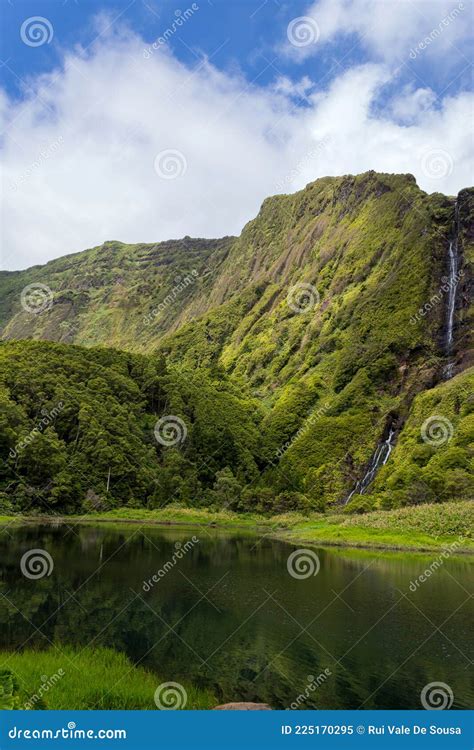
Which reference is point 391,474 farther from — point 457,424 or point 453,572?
point 453,572

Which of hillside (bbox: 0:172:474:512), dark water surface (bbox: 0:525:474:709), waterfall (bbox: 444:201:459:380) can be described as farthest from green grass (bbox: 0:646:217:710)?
waterfall (bbox: 444:201:459:380)

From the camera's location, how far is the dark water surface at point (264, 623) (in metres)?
21.9

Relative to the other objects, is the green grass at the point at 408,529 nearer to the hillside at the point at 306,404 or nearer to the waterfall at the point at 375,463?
the hillside at the point at 306,404

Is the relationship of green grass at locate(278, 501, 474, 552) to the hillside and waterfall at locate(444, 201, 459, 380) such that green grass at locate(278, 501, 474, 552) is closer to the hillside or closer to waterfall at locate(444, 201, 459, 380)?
the hillside

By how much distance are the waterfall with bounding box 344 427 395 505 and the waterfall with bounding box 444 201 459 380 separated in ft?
68.5

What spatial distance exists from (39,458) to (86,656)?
92.0 m

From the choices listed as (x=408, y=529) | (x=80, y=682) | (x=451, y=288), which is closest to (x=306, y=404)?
(x=451, y=288)

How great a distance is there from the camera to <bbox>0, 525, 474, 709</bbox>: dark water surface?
2191cm

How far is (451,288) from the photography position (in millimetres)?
140750

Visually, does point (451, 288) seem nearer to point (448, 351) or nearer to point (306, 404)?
point (448, 351)

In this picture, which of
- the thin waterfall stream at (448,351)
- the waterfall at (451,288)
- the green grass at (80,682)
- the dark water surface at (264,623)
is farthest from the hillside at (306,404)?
the green grass at (80,682)

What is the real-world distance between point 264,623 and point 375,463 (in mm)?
86394

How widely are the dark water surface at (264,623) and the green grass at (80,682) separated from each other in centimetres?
162

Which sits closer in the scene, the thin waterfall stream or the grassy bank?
the grassy bank
